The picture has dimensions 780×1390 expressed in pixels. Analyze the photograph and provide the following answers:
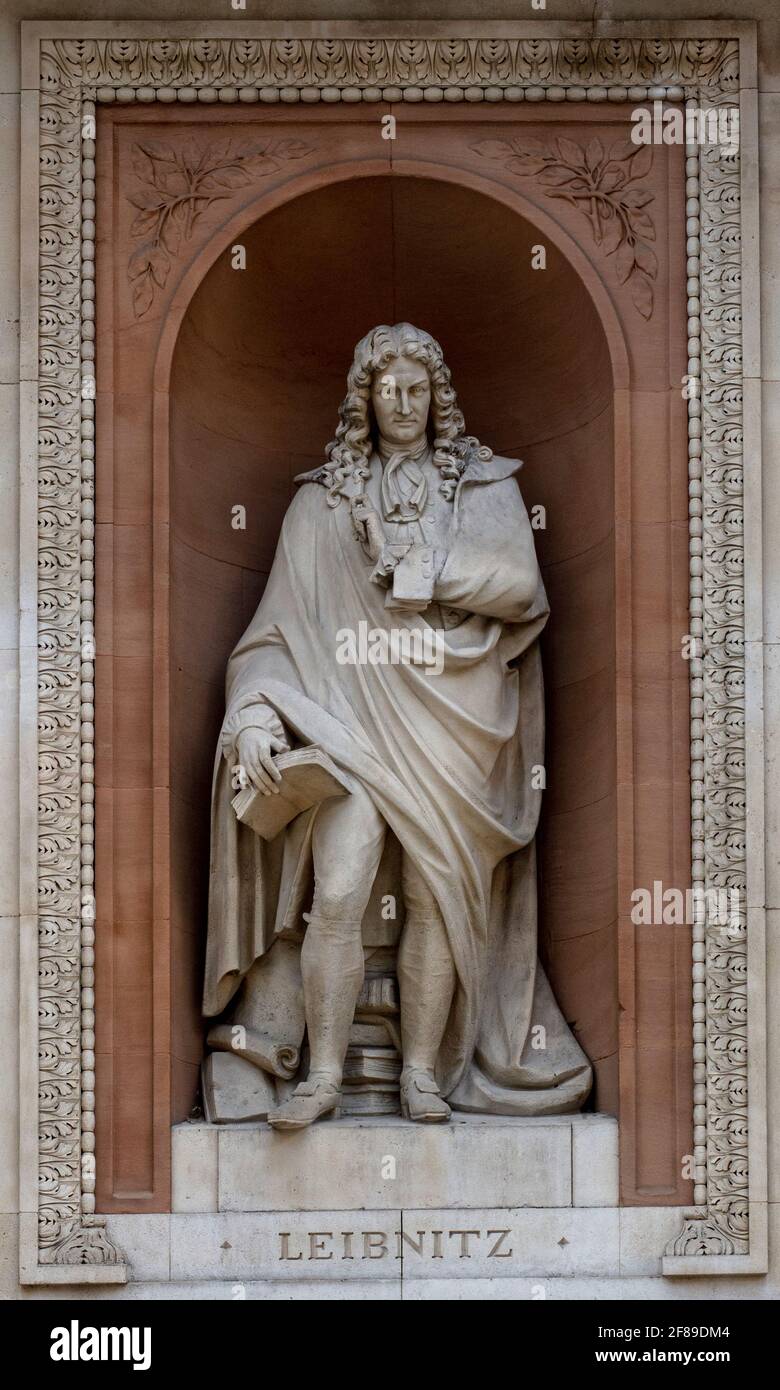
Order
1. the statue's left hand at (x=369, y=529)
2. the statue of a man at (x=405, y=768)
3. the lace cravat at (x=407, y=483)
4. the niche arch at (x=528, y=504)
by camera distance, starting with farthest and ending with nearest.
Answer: the lace cravat at (x=407, y=483), the statue's left hand at (x=369, y=529), the statue of a man at (x=405, y=768), the niche arch at (x=528, y=504)

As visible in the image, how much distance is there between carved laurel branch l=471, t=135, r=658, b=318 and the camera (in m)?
16.0

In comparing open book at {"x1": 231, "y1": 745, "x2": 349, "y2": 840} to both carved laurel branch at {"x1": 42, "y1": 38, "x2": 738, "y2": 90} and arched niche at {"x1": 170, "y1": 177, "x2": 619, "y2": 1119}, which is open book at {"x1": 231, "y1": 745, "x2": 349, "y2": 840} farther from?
carved laurel branch at {"x1": 42, "y1": 38, "x2": 738, "y2": 90}

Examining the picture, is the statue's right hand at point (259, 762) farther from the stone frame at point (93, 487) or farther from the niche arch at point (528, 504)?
the stone frame at point (93, 487)

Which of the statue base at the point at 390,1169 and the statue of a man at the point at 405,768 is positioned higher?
the statue of a man at the point at 405,768

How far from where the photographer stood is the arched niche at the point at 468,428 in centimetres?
1586

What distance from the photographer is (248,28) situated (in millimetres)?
16031

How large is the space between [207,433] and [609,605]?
1913mm

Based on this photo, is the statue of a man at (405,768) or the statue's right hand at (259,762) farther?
the statue of a man at (405,768)

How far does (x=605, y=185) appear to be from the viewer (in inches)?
633

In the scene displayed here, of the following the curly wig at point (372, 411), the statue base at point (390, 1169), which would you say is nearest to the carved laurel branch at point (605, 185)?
the curly wig at point (372, 411)

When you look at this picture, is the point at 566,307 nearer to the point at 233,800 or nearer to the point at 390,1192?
the point at 233,800

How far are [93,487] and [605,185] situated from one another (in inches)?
99.0

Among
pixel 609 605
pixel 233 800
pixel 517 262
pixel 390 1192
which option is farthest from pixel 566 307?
pixel 390 1192

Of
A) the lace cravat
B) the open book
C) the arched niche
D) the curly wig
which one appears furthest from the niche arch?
the lace cravat
